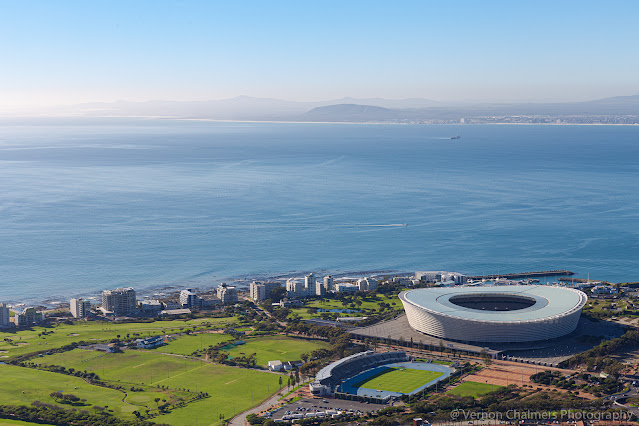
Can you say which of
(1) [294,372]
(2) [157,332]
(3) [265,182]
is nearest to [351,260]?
(2) [157,332]

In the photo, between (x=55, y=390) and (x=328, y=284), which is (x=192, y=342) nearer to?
(x=55, y=390)

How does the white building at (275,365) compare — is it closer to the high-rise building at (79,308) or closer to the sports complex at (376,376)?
the sports complex at (376,376)

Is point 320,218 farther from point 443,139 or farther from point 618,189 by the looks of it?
point 443,139

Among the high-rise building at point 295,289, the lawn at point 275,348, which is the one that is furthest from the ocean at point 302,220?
the lawn at point 275,348

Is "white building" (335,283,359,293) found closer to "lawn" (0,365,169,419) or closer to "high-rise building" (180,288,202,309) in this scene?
"high-rise building" (180,288,202,309)

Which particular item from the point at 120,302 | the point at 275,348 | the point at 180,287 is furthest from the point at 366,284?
the point at 120,302

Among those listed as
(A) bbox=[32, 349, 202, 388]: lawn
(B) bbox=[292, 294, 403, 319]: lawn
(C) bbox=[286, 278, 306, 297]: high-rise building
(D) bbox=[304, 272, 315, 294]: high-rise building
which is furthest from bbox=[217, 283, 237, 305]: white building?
(A) bbox=[32, 349, 202, 388]: lawn
